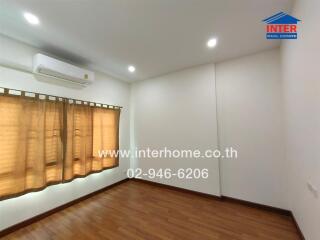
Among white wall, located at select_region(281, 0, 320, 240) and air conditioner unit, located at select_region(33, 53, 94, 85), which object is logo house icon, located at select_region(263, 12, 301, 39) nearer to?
white wall, located at select_region(281, 0, 320, 240)

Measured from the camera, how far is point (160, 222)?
225 cm

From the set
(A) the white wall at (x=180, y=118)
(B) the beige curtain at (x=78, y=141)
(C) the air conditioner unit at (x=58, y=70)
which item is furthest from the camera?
(A) the white wall at (x=180, y=118)

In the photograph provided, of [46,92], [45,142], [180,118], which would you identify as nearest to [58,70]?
[46,92]

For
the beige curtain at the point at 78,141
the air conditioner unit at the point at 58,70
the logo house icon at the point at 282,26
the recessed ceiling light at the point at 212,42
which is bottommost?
the beige curtain at the point at 78,141

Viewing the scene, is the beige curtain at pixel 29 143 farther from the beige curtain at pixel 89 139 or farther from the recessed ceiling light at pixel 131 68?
the recessed ceiling light at pixel 131 68

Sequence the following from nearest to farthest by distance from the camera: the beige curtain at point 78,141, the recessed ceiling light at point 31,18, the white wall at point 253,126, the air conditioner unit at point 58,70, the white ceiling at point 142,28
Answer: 1. the white ceiling at point 142,28
2. the recessed ceiling light at point 31,18
3. the air conditioner unit at point 58,70
4. the white wall at point 253,126
5. the beige curtain at point 78,141

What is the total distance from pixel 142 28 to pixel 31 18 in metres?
1.32

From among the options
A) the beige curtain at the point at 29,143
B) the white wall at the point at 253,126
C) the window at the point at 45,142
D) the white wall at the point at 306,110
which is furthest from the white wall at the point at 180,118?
the beige curtain at the point at 29,143

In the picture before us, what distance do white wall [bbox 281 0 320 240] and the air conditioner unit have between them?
10.1 ft

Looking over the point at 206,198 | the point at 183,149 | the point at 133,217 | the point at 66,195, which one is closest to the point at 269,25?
the point at 183,149

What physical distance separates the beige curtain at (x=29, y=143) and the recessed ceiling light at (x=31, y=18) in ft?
3.34

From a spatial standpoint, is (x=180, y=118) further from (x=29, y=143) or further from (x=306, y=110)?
(x=29, y=143)

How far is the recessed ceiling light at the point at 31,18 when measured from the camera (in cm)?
176

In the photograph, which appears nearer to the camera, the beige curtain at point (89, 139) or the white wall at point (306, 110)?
the white wall at point (306, 110)
